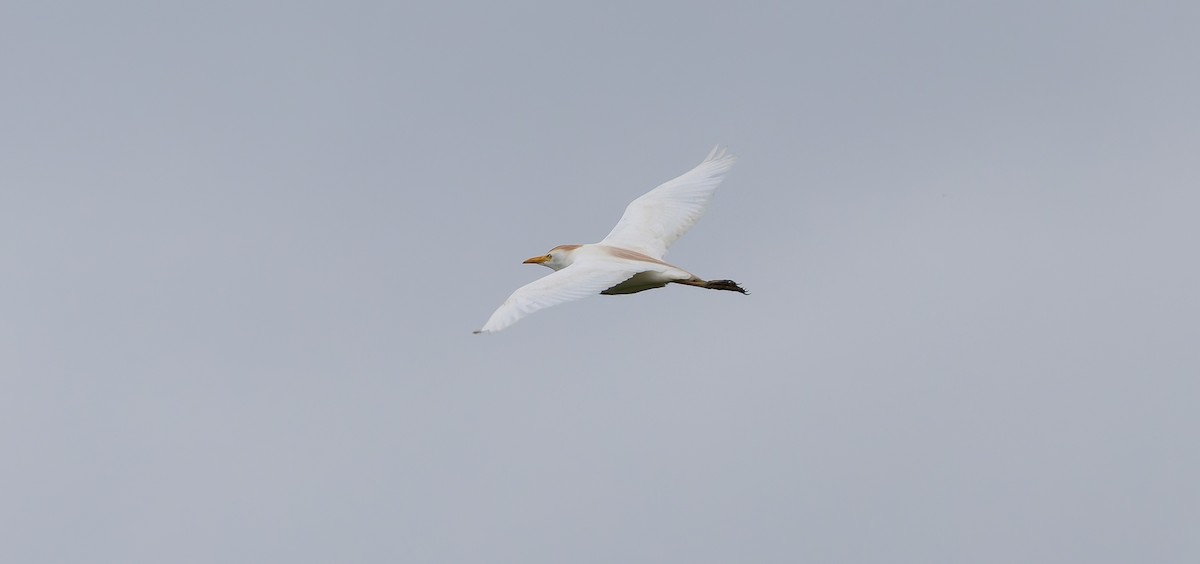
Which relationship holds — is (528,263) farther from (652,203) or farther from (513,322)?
(513,322)

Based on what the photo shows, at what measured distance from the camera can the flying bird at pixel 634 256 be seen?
24.1 metres

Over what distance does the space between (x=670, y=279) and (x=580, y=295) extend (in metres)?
3.78

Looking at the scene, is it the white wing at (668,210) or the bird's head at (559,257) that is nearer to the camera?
the bird's head at (559,257)

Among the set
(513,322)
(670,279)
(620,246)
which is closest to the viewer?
(513,322)

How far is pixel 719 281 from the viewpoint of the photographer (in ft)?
93.7

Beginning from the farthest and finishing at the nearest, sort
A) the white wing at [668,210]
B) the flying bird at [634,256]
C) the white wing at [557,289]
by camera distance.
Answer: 1. the white wing at [668,210]
2. the flying bird at [634,256]
3. the white wing at [557,289]

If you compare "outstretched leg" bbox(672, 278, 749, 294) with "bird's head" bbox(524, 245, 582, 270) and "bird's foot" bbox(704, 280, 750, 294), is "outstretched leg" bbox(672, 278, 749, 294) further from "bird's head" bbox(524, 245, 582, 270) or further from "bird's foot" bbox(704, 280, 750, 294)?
"bird's head" bbox(524, 245, 582, 270)

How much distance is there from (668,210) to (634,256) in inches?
150

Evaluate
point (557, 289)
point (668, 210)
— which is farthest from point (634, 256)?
point (557, 289)

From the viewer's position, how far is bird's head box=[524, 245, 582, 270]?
2920 cm

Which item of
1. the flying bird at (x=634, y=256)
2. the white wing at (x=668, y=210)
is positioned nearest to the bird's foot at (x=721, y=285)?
the flying bird at (x=634, y=256)

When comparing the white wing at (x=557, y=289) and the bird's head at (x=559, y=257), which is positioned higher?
the bird's head at (x=559, y=257)

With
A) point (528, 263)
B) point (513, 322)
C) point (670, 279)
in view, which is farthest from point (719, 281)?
point (513, 322)

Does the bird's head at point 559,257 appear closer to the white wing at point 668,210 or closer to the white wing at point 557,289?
the white wing at point 668,210
